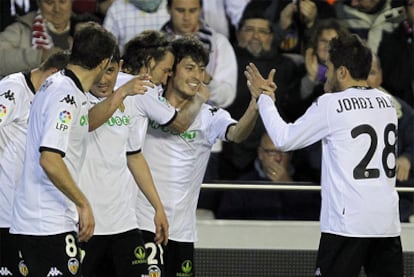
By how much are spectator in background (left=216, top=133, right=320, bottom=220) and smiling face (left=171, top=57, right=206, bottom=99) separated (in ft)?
6.64

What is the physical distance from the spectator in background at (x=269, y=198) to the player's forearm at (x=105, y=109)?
298 cm

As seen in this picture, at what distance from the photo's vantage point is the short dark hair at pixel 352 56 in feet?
23.8

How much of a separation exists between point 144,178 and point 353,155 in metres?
1.32

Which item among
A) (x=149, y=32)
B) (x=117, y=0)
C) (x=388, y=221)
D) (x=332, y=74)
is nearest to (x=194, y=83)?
(x=149, y=32)

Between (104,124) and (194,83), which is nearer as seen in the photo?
(104,124)

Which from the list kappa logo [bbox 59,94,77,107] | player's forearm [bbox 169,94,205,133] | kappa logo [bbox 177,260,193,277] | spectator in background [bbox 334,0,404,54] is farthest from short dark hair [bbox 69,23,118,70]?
spectator in background [bbox 334,0,404,54]

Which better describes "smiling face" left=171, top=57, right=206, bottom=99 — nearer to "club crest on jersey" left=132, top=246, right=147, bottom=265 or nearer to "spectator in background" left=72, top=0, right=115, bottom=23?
"club crest on jersey" left=132, top=246, right=147, bottom=265

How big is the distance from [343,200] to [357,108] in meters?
0.54

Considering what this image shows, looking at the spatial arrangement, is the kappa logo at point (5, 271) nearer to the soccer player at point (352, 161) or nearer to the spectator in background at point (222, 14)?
the soccer player at point (352, 161)

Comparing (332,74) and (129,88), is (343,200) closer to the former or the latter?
(332,74)

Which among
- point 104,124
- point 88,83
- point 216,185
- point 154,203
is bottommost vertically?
point 216,185

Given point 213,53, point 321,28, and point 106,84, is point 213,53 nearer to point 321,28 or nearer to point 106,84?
point 321,28

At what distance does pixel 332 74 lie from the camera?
24.1 feet

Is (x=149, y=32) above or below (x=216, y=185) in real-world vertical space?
above
